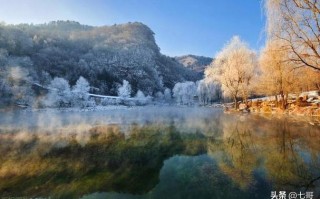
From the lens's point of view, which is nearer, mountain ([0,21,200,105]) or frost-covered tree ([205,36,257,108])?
frost-covered tree ([205,36,257,108])

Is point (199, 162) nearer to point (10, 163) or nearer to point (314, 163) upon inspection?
point (314, 163)

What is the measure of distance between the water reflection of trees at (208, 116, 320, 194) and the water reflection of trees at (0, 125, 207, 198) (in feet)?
5.72

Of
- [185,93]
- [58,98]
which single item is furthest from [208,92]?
[58,98]

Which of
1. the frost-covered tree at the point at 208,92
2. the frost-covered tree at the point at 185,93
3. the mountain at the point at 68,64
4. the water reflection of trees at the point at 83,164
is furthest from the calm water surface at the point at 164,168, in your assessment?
the frost-covered tree at the point at 185,93

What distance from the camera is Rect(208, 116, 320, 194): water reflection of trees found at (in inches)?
313

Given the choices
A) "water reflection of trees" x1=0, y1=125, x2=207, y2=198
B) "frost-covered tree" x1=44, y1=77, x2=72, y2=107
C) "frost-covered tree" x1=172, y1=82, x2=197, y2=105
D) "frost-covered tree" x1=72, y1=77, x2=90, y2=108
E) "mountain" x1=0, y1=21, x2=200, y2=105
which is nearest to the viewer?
"water reflection of trees" x1=0, y1=125, x2=207, y2=198

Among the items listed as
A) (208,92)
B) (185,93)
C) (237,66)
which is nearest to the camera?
(237,66)

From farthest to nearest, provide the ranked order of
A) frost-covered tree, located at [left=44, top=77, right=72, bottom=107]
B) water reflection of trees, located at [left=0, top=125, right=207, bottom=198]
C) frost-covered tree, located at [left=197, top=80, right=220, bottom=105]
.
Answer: frost-covered tree, located at [left=197, top=80, right=220, bottom=105]
frost-covered tree, located at [left=44, top=77, right=72, bottom=107]
water reflection of trees, located at [left=0, top=125, right=207, bottom=198]

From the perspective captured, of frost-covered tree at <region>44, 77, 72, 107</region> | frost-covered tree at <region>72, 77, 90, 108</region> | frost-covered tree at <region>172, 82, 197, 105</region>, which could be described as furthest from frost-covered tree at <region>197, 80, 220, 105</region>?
frost-covered tree at <region>44, 77, 72, 107</region>

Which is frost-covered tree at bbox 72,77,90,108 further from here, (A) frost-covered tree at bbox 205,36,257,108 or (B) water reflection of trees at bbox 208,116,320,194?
(B) water reflection of trees at bbox 208,116,320,194

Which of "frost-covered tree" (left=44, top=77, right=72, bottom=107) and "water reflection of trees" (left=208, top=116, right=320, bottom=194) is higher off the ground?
"frost-covered tree" (left=44, top=77, right=72, bottom=107)

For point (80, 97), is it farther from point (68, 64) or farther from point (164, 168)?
point (164, 168)

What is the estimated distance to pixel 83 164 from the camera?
1069cm

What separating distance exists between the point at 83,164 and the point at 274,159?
754 cm
